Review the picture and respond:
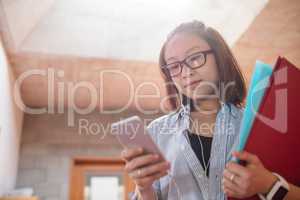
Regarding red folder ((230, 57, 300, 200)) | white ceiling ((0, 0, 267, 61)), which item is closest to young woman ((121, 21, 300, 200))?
red folder ((230, 57, 300, 200))

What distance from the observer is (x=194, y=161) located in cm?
77

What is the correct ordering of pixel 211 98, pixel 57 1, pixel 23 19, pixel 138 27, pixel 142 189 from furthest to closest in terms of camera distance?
pixel 138 27 → pixel 57 1 → pixel 23 19 → pixel 211 98 → pixel 142 189

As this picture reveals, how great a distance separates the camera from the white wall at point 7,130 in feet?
6.47

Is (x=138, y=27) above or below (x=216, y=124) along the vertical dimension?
above

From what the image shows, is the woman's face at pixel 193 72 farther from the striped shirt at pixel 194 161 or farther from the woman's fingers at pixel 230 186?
the woman's fingers at pixel 230 186

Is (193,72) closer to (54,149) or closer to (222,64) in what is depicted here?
(222,64)

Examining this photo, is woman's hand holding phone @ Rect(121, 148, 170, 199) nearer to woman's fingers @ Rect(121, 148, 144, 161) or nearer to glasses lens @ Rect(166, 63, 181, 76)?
woman's fingers @ Rect(121, 148, 144, 161)

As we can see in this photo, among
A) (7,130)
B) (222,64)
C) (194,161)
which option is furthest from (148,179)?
(7,130)

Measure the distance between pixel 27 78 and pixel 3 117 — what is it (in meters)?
0.46

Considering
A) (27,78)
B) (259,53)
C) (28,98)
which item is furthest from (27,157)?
(259,53)

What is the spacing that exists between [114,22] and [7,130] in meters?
1.09

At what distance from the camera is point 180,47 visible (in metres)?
0.89

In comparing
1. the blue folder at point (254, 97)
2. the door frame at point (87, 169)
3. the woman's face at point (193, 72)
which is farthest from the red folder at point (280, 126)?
the door frame at point (87, 169)

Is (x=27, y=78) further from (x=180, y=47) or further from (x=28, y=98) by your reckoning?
(x=180, y=47)
